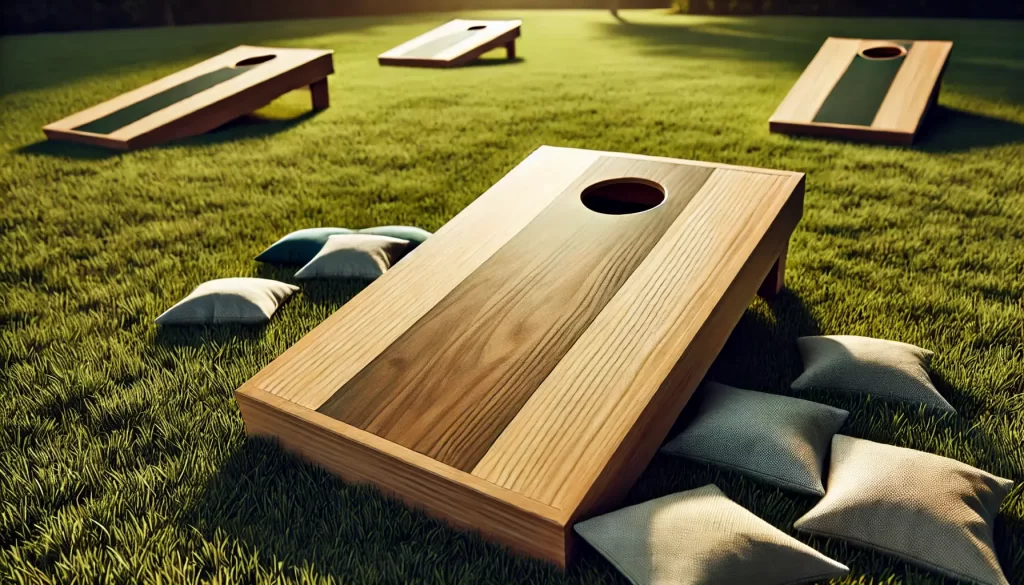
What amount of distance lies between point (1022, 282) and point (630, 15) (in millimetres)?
9471

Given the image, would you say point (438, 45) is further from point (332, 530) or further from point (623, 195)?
point (332, 530)

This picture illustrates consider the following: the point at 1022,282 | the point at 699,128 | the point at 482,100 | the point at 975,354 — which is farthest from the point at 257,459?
the point at 482,100

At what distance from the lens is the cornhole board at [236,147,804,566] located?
1164 mm

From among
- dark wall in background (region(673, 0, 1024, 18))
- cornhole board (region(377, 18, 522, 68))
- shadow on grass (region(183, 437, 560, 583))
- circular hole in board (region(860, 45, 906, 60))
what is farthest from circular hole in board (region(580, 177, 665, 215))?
dark wall in background (region(673, 0, 1024, 18))

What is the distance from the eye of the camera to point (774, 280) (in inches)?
81.6

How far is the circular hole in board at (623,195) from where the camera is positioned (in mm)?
2125

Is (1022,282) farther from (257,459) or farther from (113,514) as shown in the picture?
(113,514)

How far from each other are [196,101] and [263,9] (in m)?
9.13

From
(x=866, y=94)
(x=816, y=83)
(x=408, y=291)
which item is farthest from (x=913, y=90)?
(x=408, y=291)

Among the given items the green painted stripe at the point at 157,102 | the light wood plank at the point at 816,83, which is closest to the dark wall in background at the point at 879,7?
the light wood plank at the point at 816,83

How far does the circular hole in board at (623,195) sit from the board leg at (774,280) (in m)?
0.39

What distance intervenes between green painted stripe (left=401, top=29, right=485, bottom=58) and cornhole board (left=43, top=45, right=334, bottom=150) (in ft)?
4.60

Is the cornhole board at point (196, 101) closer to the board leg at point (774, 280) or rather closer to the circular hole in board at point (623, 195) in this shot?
the circular hole in board at point (623, 195)

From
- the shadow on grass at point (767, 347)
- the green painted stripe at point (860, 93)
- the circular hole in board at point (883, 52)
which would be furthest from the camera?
the circular hole in board at point (883, 52)
